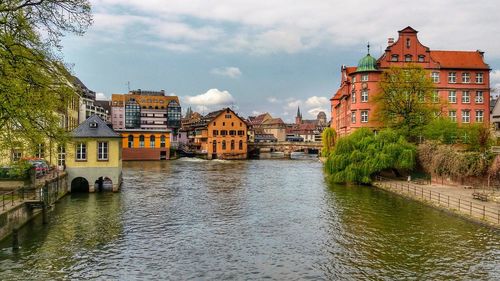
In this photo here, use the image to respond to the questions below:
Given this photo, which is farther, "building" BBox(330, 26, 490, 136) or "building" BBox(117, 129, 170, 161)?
"building" BBox(117, 129, 170, 161)

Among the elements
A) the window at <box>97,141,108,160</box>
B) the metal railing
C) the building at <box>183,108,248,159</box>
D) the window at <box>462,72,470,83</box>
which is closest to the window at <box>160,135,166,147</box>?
the building at <box>183,108,248,159</box>

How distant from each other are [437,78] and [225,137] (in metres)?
65.7

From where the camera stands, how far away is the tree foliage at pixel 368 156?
46.4m

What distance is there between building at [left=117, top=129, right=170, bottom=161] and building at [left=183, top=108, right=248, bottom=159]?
1408 cm

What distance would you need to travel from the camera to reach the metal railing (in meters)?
27.3

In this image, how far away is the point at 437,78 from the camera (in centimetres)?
6262

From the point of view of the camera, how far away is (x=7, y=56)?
54.4ft

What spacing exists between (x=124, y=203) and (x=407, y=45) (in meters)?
46.4

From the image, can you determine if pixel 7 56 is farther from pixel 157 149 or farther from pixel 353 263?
pixel 157 149

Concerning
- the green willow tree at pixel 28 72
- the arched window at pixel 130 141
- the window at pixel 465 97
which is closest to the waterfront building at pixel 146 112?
the arched window at pixel 130 141

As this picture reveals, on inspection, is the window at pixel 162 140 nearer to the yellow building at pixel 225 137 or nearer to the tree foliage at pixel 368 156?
the yellow building at pixel 225 137

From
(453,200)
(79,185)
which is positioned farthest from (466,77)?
(79,185)

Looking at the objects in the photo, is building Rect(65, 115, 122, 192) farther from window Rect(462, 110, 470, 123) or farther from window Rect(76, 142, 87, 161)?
window Rect(462, 110, 470, 123)

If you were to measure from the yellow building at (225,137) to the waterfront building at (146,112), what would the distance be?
1358 inches
